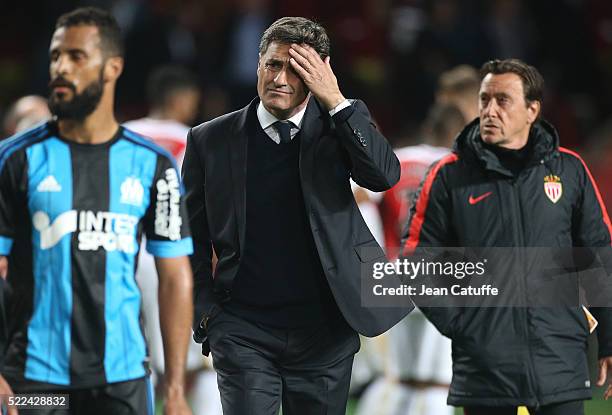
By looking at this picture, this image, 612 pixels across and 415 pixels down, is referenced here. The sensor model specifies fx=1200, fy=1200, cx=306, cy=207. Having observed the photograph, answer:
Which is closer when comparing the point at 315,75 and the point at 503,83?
the point at 315,75

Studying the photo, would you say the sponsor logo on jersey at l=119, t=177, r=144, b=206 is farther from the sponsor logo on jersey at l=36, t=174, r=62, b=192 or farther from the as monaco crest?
the as monaco crest

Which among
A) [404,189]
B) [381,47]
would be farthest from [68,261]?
[381,47]

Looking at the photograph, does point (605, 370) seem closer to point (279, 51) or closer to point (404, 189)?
point (279, 51)

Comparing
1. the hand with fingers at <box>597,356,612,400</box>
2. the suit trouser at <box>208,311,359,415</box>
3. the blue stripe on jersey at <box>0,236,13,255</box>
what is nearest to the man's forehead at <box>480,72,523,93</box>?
the hand with fingers at <box>597,356,612,400</box>

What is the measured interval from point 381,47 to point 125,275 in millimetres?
9146

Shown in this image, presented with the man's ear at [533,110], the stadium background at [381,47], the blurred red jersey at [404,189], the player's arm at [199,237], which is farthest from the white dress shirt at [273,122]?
the stadium background at [381,47]

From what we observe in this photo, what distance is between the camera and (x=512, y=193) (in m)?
5.32

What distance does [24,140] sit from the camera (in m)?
4.38

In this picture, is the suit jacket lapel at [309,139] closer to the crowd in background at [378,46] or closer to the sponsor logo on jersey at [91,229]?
the sponsor logo on jersey at [91,229]

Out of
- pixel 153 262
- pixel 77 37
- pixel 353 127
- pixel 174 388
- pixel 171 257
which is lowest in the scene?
pixel 174 388

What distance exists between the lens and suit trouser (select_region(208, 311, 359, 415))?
15.7 ft

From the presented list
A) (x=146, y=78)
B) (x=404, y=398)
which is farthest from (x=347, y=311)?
(x=146, y=78)

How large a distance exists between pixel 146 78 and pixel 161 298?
7473 mm

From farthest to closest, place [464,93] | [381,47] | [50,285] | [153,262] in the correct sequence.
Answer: [381,47] < [464,93] < [153,262] < [50,285]
